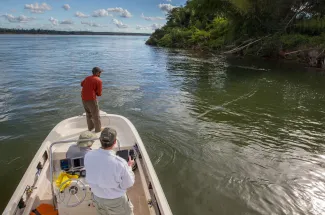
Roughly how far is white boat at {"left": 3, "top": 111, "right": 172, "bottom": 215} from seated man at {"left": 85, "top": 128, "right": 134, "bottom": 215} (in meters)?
0.99

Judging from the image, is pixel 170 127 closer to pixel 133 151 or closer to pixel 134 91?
pixel 133 151

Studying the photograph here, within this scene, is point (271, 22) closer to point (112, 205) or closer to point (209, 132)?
point (209, 132)

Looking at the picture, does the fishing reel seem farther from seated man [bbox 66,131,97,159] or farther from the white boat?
seated man [bbox 66,131,97,159]

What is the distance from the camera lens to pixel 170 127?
10.3 metres

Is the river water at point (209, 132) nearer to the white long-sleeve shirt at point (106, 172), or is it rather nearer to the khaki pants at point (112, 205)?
the khaki pants at point (112, 205)

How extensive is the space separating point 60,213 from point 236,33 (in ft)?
119

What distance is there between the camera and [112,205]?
10.9 feet

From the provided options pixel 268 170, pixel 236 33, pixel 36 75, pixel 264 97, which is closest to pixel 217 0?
pixel 236 33

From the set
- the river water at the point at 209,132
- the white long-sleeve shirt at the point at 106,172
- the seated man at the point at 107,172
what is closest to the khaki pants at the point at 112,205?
the seated man at the point at 107,172

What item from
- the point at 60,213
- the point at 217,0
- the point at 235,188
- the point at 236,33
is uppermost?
the point at 217,0

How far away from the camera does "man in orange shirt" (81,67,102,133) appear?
7188 millimetres

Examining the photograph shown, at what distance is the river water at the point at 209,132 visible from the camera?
6262mm

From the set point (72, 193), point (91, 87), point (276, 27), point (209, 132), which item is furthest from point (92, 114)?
point (276, 27)

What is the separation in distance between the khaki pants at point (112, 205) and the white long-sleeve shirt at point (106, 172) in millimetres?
169
